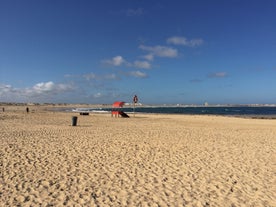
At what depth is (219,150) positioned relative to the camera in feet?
37.3

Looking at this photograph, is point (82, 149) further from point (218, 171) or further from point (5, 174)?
point (218, 171)

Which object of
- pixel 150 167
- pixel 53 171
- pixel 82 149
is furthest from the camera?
pixel 82 149

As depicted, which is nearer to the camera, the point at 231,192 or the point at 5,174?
the point at 231,192

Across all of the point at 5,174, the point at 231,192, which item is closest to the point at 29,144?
the point at 5,174

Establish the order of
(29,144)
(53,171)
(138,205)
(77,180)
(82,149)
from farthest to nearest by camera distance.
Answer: (29,144) → (82,149) → (53,171) → (77,180) → (138,205)

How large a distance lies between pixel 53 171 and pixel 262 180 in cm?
598

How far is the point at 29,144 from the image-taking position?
11875 millimetres

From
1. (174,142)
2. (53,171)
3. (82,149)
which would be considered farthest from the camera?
(174,142)

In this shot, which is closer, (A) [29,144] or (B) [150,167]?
(B) [150,167]

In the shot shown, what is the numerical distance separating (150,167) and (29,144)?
636 cm

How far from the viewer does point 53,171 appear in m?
7.74

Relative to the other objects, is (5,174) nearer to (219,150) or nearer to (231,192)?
(231,192)

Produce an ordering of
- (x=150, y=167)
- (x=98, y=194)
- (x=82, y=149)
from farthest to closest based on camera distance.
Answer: (x=82, y=149), (x=150, y=167), (x=98, y=194)

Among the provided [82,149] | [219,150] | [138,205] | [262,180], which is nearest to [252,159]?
[219,150]
